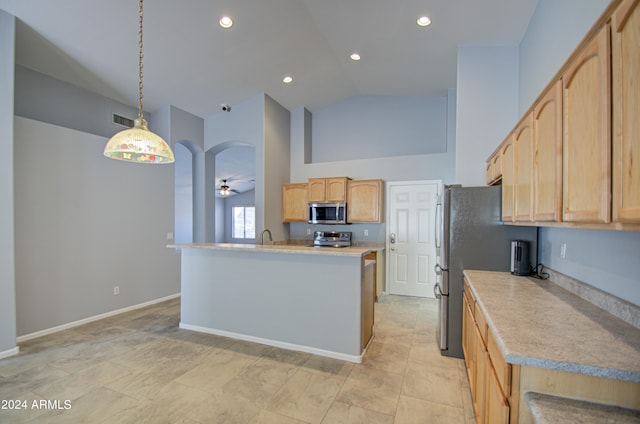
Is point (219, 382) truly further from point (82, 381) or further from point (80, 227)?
point (80, 227)

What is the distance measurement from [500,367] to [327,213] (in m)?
4.09

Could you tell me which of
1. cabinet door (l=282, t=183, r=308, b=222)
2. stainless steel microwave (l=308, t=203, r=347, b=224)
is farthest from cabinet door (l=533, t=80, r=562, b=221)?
cabinet door (l=282, t=183, r=308, b=222)

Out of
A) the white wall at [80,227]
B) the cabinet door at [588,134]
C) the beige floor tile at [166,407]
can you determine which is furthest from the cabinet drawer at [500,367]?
the white wall at [80,227]

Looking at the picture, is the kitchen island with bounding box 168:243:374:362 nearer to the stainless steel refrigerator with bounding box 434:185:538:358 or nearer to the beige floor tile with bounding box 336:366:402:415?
the beige floor tile with bounding box 336:366:402:415

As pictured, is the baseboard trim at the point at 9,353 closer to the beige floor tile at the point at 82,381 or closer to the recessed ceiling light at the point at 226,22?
the beige floor tile at the point at 82,381

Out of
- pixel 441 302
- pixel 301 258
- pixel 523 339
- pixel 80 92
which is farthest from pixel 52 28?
pixel 441 302

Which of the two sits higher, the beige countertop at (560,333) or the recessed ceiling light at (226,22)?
the recessed ceiling light at (226,22)

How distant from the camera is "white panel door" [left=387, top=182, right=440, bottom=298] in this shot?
493 cm

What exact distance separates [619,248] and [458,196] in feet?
4.48

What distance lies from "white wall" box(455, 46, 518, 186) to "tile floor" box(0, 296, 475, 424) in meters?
2.20

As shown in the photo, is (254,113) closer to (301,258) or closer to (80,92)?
(80,92)

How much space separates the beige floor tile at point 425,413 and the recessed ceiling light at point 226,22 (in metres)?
4.23

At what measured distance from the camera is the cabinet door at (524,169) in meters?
1.77

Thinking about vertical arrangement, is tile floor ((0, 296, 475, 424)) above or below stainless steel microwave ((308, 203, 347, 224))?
below
